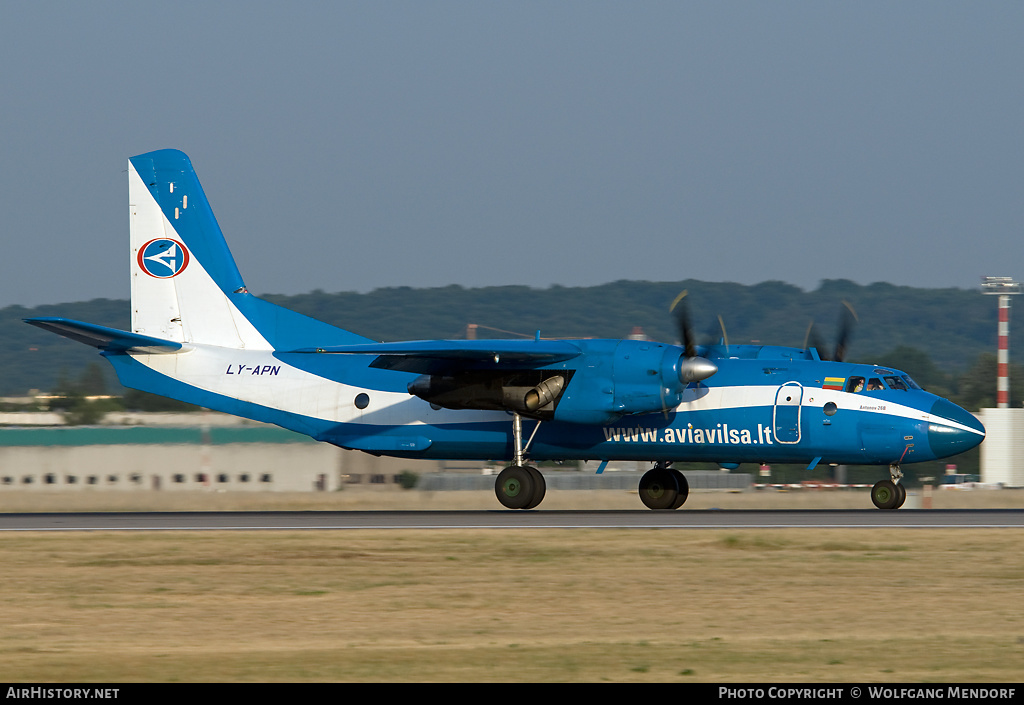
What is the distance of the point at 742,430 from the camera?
2414cm

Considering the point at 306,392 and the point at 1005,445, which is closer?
the point at 306,392

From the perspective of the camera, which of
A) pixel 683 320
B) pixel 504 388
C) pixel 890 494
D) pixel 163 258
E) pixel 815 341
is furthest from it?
→ pixel 163 258

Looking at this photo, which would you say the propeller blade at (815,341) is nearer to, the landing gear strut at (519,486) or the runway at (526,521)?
the runway at (526,521)

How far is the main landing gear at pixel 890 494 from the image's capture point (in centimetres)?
2380

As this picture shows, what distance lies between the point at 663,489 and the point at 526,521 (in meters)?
5.15

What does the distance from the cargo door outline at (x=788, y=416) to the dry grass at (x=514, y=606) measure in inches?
173

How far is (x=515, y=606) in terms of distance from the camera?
44.9 ft

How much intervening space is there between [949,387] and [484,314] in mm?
Result: 59172

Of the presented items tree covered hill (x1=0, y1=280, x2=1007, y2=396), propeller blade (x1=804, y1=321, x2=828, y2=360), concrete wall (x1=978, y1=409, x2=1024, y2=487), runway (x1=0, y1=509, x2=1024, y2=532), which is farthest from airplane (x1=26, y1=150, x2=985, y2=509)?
tree covered hill (x1=0, y1=280, x2=1007, y2=396)

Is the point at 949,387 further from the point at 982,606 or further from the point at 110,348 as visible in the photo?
the point at 982,606

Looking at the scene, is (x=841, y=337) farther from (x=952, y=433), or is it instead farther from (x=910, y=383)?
(x=952, y=433)

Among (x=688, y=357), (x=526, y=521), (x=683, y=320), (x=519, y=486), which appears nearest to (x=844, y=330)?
(x=683, y=320)

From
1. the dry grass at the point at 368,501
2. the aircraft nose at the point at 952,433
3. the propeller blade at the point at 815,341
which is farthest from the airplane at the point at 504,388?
the dry grass at the point at 368,501

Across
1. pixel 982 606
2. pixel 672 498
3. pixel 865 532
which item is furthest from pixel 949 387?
pixel 982 606
